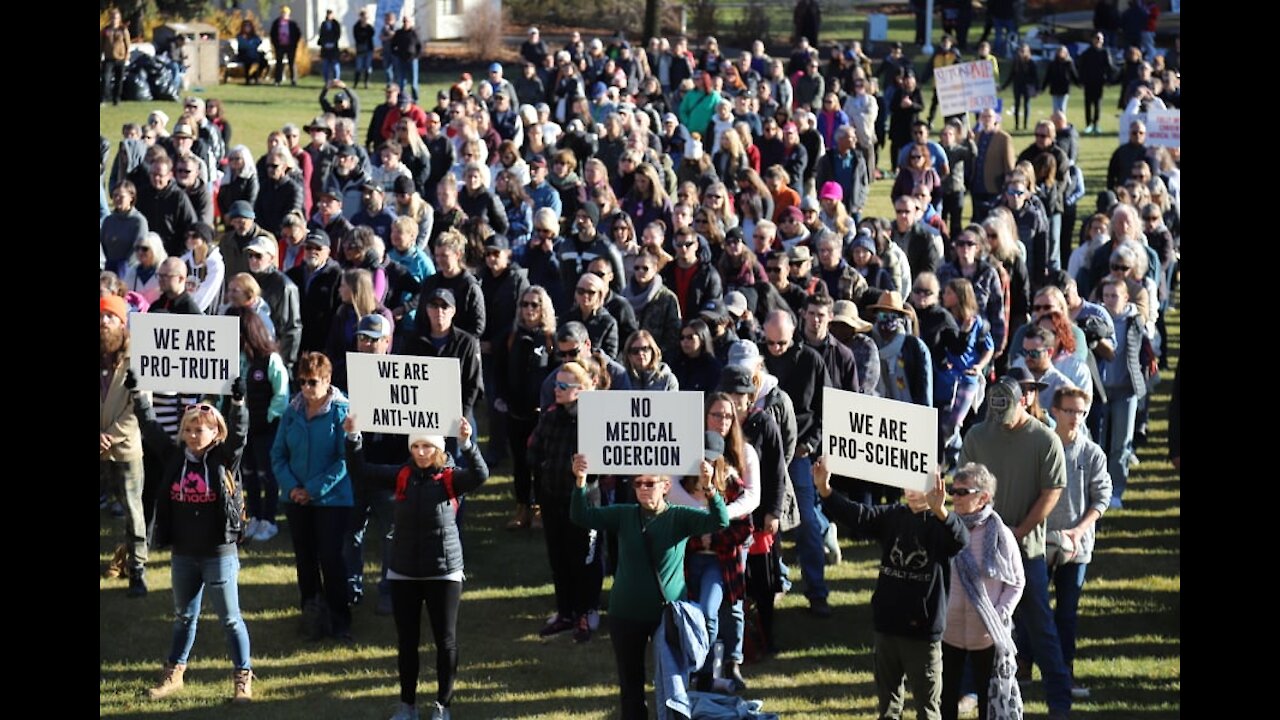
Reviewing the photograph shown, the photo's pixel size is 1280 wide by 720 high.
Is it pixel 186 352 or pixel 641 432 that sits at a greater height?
pixel 186 352

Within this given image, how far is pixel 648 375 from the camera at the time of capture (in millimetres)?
11047

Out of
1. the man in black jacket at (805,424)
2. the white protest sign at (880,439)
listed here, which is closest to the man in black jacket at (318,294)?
the man in black jacket at (805,424)

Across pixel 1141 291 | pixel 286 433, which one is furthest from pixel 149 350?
pixel 1141 291

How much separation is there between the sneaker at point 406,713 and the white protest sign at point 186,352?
2.12 metres

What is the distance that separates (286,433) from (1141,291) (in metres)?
6.56

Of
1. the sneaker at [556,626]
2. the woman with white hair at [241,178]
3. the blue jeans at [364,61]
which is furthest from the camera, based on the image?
the blue jeans at [364,61]

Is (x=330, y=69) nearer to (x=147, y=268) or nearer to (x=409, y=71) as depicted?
(x=409, y=71)

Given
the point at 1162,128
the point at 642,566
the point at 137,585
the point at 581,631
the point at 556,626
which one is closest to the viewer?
the point at 642,566

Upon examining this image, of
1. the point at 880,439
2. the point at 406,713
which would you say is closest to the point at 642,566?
the point at 880,439

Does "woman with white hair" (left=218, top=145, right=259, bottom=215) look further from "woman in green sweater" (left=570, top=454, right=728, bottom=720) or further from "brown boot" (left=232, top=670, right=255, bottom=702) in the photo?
"woman in green sweater" (left=570, top=454, right=728, bottom=720)

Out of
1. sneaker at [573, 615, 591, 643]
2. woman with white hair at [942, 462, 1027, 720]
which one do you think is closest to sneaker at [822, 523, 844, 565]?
sneaker at [573, 615, 591, 643]

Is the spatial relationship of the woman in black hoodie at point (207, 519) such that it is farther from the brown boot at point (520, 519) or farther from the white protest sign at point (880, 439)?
the white protest sign at point (880, 439)

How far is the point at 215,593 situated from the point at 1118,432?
21.4 ft

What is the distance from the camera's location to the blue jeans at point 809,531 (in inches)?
439
